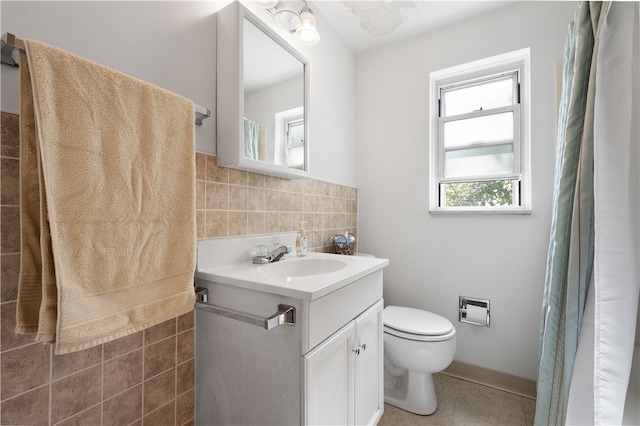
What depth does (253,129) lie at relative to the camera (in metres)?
1.20

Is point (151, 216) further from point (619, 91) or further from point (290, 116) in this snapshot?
point (619, 91)

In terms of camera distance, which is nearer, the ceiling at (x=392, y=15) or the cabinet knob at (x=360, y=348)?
the cabinet knob at (x=360, y=348)

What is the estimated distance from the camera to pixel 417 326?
1.53m

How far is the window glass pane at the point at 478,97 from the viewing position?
6.15 ft

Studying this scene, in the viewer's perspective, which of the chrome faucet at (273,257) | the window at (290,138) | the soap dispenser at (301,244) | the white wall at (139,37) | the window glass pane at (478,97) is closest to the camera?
the white wall at (139,37)

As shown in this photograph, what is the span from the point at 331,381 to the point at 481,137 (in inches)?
72.9

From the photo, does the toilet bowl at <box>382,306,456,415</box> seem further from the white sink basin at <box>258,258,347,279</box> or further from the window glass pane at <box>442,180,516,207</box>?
the window glass pane at <box>442,180,516,207</box>

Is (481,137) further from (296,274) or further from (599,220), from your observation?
(296,274)

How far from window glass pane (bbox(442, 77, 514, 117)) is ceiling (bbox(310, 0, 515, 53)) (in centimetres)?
46

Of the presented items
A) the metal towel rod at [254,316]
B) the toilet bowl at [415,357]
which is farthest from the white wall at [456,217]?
the metal towel rod at [254,316]

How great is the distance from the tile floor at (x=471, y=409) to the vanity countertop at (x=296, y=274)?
2.98ft

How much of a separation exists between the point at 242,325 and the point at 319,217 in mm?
931

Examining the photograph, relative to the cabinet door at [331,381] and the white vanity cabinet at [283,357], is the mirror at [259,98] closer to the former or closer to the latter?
the white vanity cabinet at [283,357]

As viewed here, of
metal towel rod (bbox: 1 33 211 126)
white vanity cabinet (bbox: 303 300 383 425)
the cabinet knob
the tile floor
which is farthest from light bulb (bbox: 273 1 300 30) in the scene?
the tile floor
